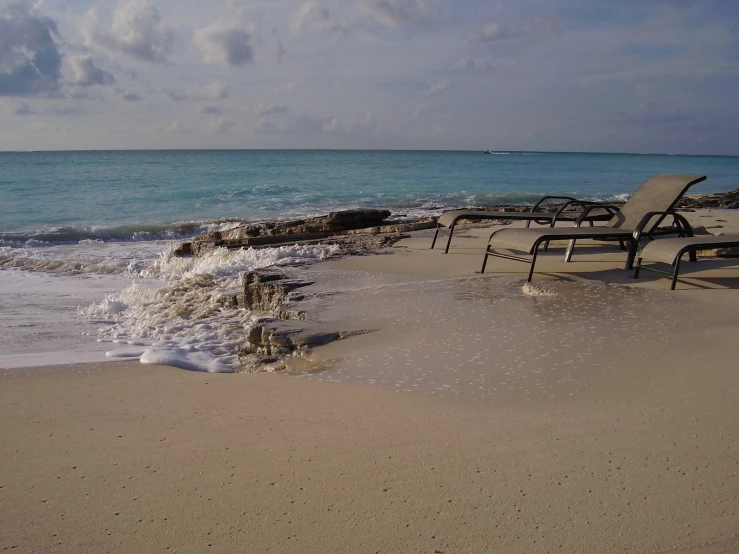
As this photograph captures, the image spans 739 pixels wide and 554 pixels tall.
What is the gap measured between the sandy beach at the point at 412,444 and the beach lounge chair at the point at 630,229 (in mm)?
1385

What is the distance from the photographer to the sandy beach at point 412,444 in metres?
2.41

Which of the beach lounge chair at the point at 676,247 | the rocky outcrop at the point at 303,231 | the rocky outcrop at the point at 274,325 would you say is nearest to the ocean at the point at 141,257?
the rocky outcrop at the point at 274,325

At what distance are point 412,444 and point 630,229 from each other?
5299mm

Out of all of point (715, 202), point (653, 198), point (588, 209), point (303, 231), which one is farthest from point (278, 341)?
point (715, 202)

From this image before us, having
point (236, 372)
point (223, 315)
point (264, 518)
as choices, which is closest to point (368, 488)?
point (264, 518)

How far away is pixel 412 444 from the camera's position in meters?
3.08

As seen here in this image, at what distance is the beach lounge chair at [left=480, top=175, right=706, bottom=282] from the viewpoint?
6559 mm

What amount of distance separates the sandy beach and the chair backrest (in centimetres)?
234

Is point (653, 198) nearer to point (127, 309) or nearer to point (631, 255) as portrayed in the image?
point (631, 255)

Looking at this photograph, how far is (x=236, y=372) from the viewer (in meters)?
4.51

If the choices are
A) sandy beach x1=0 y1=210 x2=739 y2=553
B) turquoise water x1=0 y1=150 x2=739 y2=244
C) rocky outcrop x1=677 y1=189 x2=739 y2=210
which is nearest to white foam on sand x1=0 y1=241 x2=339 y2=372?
sandy beach x1=0 y1=210 x2=739 y2=553

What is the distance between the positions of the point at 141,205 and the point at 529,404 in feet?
71.6

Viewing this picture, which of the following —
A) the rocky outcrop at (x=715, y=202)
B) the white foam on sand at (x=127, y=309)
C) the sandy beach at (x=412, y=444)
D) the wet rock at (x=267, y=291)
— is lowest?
the white foam on sand at (x=127, y=309)

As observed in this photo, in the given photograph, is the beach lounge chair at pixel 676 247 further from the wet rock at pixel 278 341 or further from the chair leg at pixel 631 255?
the wet rock at pixel 278 341
